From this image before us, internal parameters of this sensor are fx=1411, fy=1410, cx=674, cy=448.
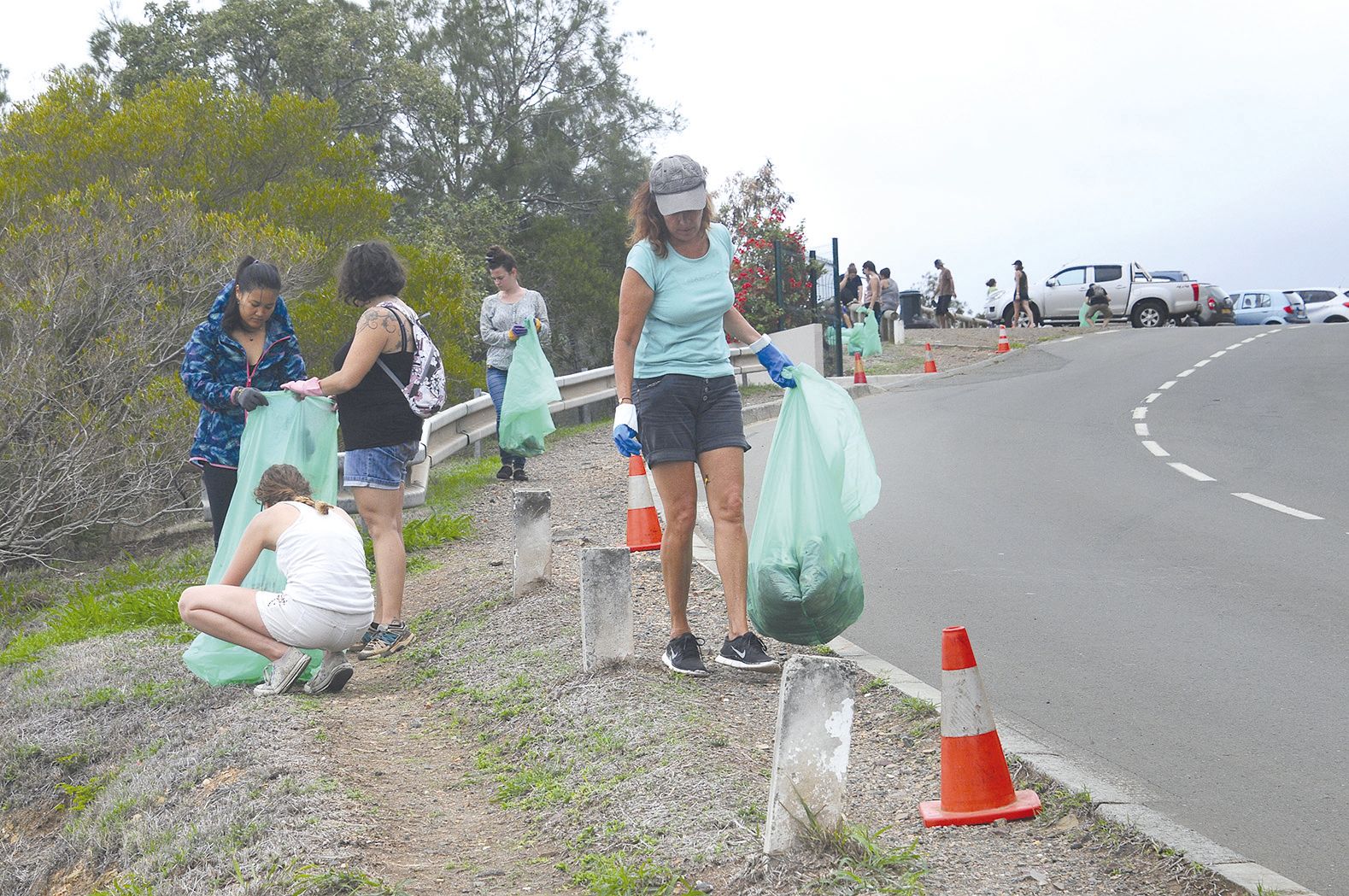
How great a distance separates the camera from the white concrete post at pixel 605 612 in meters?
5.57

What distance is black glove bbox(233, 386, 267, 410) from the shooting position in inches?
247

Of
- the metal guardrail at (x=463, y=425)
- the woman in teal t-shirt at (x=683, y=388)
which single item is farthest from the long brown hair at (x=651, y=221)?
the metal guardrail at (x=463, y=425)

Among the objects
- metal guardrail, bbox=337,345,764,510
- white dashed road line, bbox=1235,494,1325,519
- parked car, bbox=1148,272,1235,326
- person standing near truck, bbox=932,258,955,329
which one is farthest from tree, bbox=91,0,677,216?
white dashed road line, bbox=1235,494,1325,519

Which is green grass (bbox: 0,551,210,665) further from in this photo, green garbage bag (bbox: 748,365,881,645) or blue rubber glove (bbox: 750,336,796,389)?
green garbage bag (bbox: 748,365,881,645)

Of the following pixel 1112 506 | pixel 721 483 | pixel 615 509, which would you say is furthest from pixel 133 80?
pixel 721 483

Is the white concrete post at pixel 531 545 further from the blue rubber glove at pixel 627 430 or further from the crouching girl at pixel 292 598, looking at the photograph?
the blue rubber glove at pixel 627 430

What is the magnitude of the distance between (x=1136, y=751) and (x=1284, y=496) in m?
6.33

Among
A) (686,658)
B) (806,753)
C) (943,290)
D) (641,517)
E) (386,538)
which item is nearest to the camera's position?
(806,753)

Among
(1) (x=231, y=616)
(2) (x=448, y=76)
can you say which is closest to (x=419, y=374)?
(1) (x=231, y=616)

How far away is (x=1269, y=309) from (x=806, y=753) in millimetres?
42781

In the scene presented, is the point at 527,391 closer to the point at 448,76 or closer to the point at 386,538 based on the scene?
the point at 386,538

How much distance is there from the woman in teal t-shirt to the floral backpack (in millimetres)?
1363

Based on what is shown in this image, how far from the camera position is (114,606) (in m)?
8.36

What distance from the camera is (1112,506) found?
10.0m
